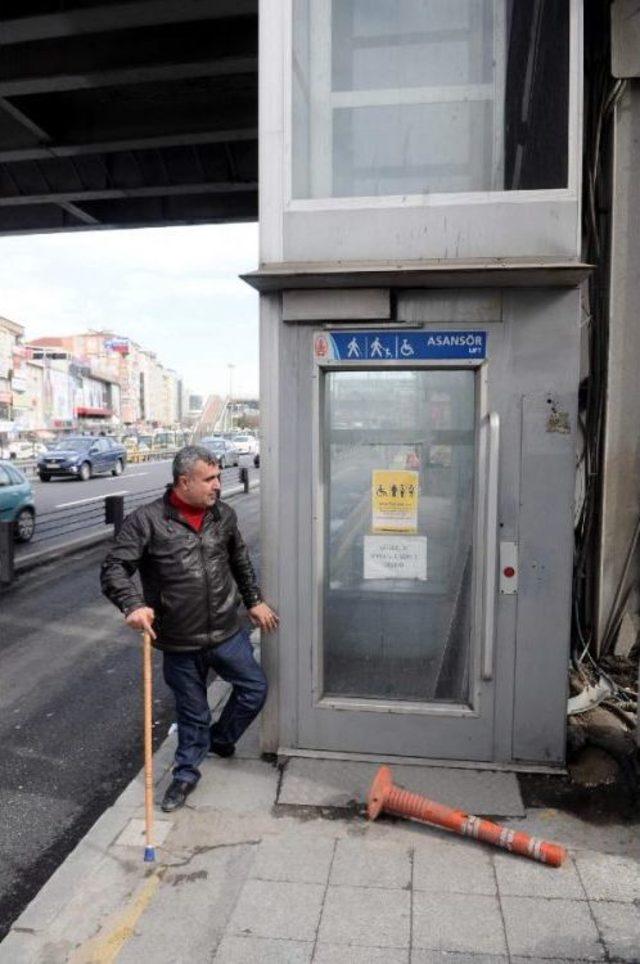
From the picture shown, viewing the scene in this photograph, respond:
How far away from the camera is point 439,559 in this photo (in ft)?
14.9

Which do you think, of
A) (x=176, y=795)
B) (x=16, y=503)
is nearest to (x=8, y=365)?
(x=16, y=503)

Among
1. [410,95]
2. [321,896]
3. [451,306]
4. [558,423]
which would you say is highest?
[410,95]

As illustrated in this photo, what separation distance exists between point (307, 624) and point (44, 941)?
2046 millimetres

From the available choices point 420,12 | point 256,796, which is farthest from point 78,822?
point 420,12

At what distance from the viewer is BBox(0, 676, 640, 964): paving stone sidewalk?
9.68ft

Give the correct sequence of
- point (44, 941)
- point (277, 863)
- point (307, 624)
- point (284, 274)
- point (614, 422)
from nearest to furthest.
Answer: point (44, 941) → point (277, 863) → point (284, 274) → point (307, 624) → point (614, 422)

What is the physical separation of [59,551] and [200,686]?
991 cm

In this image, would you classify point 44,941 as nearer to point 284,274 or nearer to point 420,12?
point 284,274

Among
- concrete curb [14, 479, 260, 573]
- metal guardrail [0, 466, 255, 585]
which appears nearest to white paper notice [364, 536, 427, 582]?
metal guardrail [0, 466, 255, 585]

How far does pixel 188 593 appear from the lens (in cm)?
402

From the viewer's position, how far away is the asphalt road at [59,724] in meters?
4.08

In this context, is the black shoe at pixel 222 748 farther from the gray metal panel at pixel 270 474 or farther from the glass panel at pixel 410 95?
the glass panel at pixel 410 95

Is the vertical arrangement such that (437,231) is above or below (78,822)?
above

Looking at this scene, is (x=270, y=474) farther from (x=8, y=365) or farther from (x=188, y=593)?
(x=8, y=365)
